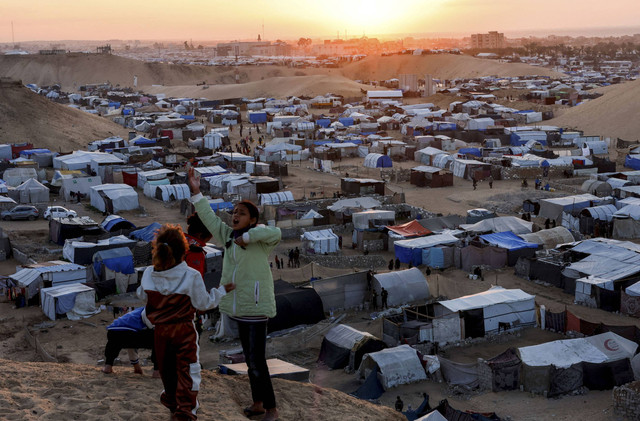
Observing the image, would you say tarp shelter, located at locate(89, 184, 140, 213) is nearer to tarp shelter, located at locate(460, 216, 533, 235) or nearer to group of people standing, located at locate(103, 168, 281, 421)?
tarp shelter, located at locate(460, 216, 533, 235)

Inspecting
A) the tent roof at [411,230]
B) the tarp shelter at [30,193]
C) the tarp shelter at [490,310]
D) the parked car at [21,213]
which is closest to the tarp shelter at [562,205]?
the tent roof at [411,230]

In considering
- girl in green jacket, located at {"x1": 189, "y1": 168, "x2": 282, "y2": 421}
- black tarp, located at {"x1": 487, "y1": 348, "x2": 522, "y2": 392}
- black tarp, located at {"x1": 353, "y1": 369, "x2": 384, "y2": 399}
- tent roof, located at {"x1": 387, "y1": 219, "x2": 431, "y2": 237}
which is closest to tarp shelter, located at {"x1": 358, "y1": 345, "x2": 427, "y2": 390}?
black tarp, located at {"x1": 353, "y1": 369, "x2": 384, "y2": 399}

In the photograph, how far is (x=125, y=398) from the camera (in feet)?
18.9

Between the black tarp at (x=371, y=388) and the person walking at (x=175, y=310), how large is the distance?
757 centimetres

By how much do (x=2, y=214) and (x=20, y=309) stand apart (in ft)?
35.6

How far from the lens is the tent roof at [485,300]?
15.5 meters

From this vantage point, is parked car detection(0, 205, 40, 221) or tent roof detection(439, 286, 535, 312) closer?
tent roof detection(439, 286, 535, 312)

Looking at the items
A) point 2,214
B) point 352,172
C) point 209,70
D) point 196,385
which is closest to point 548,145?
point 352,172

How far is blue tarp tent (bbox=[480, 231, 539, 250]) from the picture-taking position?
2103 cm

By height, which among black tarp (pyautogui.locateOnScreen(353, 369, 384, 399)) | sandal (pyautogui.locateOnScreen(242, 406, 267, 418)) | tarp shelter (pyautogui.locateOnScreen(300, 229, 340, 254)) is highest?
sandal (pyautogui.locateOnScreen(242, 406, 267, 418))

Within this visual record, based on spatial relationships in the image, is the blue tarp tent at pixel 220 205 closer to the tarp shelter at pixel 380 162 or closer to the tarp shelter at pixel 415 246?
the tarp shelter at pixel 415 246

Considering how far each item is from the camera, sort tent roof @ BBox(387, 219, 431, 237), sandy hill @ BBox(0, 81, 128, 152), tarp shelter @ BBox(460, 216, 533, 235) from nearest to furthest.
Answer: tent roof @ BBox(387, 219, 431, 237) → tarp shelter @ BBox(460, 216, 533, 235) → sandy hill @ BBox(0, 81, 128, 152)

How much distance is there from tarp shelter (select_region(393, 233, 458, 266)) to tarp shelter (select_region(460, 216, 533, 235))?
154 centimetres

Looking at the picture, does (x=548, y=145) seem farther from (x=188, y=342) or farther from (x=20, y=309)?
(x=188, y=342)
